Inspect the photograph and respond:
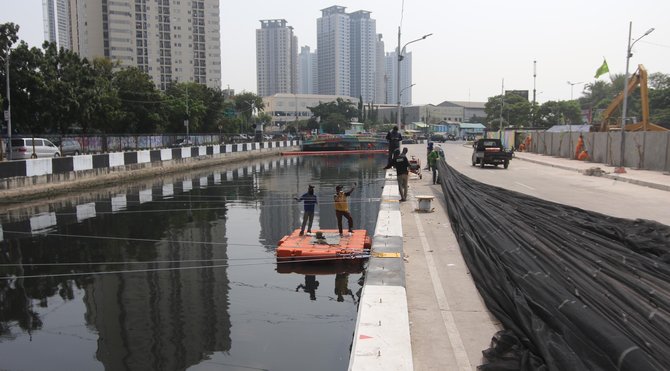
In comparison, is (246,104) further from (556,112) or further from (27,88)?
(27,88)

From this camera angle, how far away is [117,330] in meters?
7.62

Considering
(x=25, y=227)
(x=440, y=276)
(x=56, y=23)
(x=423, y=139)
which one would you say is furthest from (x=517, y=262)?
(x=56, y=23)

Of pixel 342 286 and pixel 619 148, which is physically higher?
pixel 619 148

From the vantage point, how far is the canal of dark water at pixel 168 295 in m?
6.80

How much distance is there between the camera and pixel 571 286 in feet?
21.5

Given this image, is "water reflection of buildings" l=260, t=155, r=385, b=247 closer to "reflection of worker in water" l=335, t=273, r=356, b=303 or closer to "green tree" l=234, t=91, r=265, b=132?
"reflection of worker in water" l=335, t=273, r=356, b=303

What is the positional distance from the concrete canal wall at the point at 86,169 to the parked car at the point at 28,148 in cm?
475

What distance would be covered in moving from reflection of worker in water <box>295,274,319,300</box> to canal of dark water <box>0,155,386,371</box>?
0.03m

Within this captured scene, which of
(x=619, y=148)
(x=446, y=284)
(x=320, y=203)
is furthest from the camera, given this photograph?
(x=619, y=148)

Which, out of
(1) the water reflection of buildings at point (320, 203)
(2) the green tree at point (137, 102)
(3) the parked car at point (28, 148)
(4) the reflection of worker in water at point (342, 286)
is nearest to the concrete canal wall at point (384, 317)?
(4) the reflection of worker in water at point (342, 286)

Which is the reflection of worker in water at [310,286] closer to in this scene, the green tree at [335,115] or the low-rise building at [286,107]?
the green tree at [335,115]

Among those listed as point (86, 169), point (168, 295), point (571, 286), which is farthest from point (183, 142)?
point (571, 286)

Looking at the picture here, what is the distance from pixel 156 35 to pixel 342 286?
145397 millimetres

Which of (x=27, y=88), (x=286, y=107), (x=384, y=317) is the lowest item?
(x=384, y=317)
